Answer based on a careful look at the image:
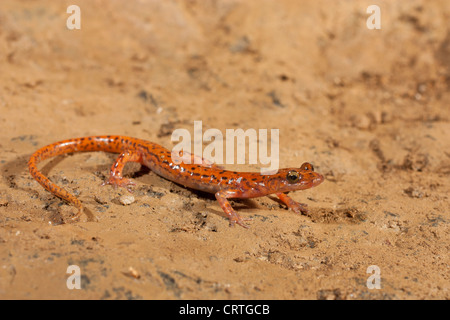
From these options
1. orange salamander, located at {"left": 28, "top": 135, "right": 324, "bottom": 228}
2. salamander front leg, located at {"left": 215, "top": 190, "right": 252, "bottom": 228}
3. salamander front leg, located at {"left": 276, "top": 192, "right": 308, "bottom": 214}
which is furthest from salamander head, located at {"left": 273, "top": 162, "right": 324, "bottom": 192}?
salamander front leg, located at {"left": 215, "top": 190, "right": 252, "bottom": 228}

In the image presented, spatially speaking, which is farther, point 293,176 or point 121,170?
point 121,170

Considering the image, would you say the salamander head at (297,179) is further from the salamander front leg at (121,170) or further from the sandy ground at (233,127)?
the salamander front leg at (121,170)

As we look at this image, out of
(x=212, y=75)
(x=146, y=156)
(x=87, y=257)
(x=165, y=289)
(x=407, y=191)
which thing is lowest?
(x=165, y=289)

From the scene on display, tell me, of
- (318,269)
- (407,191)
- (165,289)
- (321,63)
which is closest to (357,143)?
(407,191)

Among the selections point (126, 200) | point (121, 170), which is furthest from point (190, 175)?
point (121, 170)

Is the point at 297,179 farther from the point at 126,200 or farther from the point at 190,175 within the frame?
the point at 126,200

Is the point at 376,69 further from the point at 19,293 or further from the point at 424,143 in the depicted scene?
the point at 19,293

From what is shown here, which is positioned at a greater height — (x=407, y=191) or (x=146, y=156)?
(x=146, y=156)
